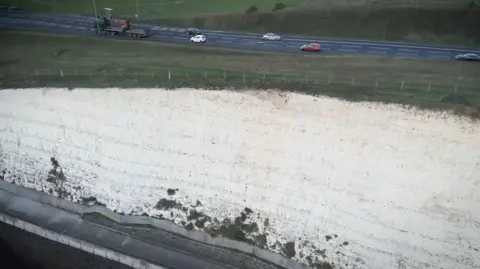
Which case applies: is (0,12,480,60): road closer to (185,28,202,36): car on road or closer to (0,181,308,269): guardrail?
(185,28,202,36): car on road

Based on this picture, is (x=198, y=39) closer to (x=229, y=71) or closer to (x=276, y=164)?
(x=229, y=71)

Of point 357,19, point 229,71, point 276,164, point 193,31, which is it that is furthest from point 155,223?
point 357,19

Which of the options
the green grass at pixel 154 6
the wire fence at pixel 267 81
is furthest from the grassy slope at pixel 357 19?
the wire fence at pixel 267 81

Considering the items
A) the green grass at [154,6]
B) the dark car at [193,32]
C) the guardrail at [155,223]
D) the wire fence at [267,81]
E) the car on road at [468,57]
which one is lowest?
the guardrail at [155,223]

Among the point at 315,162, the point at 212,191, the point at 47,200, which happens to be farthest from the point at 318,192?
the point at 47,200

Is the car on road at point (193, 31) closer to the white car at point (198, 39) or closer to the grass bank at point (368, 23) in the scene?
the white car at point (198, 39)

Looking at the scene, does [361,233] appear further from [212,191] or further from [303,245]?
[212,191]
